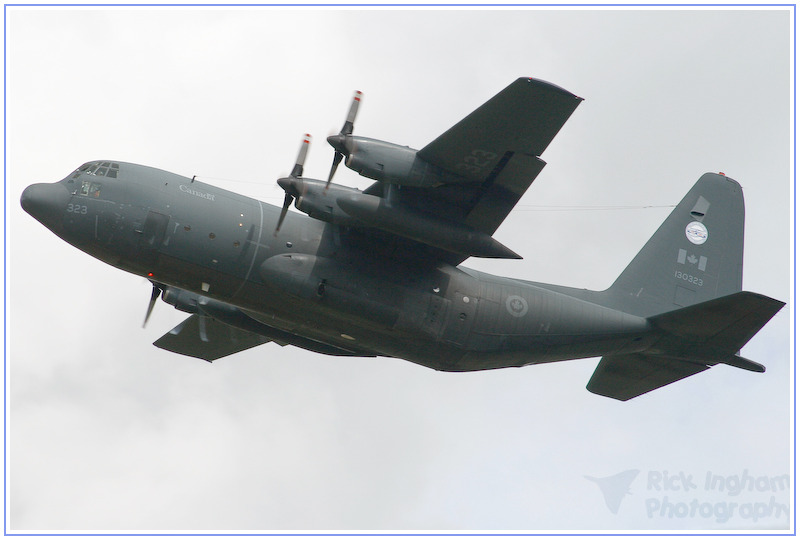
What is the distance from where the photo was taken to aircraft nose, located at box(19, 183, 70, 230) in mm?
20312

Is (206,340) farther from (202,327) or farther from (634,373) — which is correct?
(634,373)

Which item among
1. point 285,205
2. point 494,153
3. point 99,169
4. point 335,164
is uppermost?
point 494,153

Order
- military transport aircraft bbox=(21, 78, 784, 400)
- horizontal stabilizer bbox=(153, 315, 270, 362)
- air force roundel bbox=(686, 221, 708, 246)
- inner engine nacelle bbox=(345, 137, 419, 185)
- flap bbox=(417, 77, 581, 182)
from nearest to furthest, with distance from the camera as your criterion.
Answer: flap bbox=(417, 77, 581, 182)
inner engine nacelle bbox=(345, 137, 419, 185)
military transport aircraft bbox=(21, 78, 784, 400)
air force roundel bbox=(686, 221, 708, 246)
horizontal stabilizer bbox=(153, 315, 270, 362)

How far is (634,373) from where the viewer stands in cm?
2508

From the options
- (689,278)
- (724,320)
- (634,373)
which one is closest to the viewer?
(724,320)

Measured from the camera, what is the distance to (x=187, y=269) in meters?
20.5

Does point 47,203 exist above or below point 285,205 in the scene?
below

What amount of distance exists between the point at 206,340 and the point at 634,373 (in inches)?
444

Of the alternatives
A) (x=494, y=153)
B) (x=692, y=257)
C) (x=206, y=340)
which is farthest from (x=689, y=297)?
(x=206, y=340)

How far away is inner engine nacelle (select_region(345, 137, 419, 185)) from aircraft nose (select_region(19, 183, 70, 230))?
19.7 feet

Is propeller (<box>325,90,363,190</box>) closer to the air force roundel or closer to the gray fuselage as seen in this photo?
the gray fuselage

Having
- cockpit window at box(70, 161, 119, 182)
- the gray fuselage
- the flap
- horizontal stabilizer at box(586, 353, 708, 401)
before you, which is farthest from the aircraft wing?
cockpit window at box(70, 161, 119, 182)

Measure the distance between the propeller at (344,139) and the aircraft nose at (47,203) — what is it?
548cm

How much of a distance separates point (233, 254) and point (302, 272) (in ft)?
4.86
